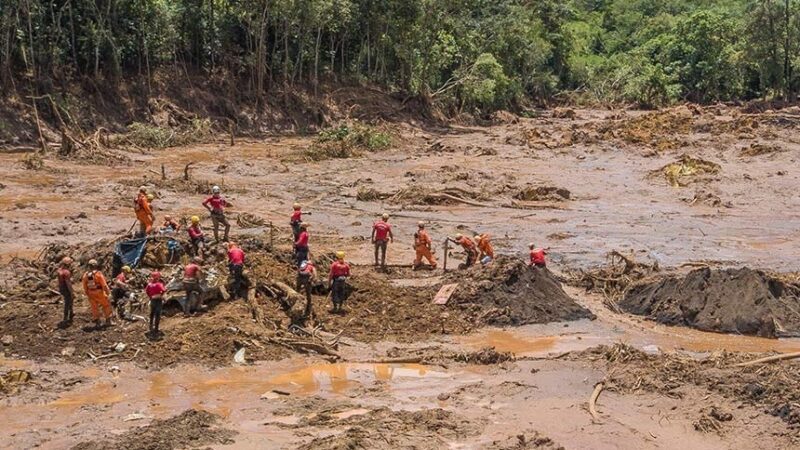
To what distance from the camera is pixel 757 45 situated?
60031mm

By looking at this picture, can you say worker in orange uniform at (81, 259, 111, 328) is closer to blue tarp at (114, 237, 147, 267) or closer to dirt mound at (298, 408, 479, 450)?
blue tarp at (114, 237, 147, 267)

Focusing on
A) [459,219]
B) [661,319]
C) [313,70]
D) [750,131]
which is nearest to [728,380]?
[661,319]

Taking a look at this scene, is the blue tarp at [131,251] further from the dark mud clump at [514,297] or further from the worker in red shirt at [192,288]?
the dark mud clump at [514,297]

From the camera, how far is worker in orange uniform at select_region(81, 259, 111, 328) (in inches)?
575

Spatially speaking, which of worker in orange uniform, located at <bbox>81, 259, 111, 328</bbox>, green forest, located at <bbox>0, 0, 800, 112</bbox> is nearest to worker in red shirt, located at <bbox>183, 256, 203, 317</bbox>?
worker in orange uniform, located at <bbox>81, 259, 111, 328</bbox>

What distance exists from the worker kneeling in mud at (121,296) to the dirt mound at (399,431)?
18.4 ft

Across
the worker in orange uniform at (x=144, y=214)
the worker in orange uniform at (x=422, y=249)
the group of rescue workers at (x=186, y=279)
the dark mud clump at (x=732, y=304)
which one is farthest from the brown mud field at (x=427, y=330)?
the worker in orange uniform at (x=144, y=214)

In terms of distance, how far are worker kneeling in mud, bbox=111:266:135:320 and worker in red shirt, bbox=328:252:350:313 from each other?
3.45m

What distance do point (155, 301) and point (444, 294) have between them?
215 inches

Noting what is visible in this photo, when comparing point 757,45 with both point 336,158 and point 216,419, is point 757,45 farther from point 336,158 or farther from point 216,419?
point 216,419

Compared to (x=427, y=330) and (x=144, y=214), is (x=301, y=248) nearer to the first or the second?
(x=427, y=330)

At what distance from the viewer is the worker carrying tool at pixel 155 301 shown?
47.0ft

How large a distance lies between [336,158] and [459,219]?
12.1 meters

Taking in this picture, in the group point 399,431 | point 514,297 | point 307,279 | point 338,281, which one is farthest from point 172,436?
point 514,297
